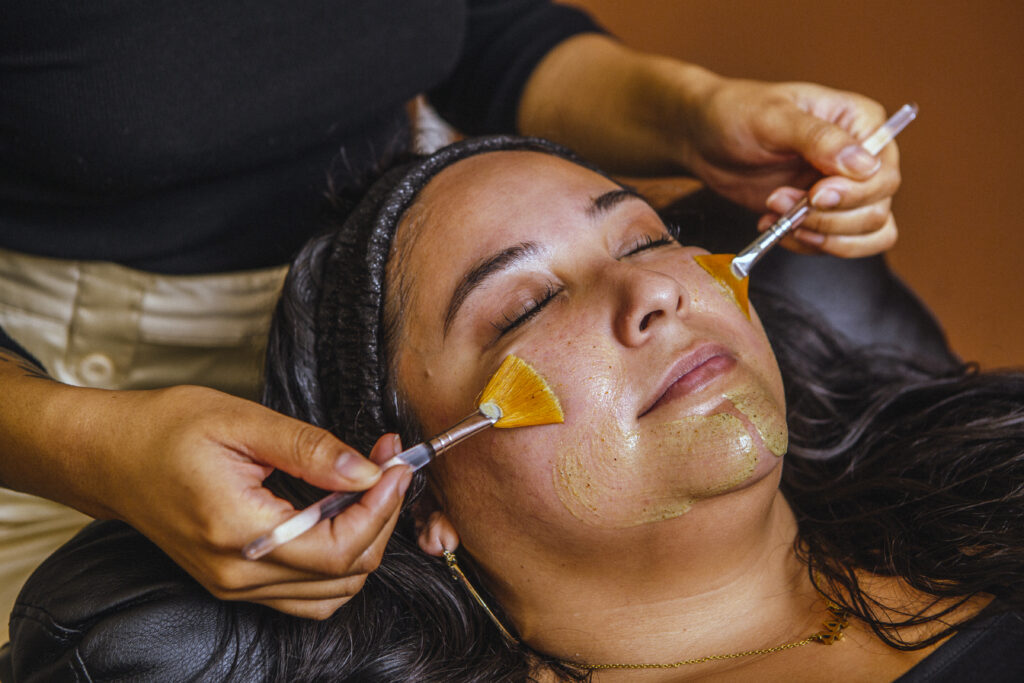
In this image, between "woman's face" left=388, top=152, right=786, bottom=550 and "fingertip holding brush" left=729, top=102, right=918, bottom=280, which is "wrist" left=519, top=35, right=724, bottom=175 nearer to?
"fingertip holding brush" left=729, top=102, right=918, bottom=280

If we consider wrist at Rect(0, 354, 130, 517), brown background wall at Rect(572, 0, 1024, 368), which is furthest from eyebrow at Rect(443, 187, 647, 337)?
brown background wall at Rect(572, 0, 1024, 368)

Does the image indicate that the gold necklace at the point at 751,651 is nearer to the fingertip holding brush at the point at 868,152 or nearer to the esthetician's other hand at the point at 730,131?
the fingertip holding brush at the point at 868,152

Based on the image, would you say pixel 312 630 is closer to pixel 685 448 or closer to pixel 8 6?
pixel 685 448

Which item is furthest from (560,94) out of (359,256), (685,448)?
(685,448)

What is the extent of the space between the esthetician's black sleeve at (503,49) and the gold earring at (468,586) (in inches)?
47.2

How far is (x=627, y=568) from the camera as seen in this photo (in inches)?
48.4

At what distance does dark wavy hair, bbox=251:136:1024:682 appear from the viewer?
1293 mm

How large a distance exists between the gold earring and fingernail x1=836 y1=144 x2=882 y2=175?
3.32 feet

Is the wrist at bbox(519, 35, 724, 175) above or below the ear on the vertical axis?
above

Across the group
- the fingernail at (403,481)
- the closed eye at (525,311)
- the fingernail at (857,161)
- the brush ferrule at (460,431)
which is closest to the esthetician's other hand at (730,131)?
the fingernail at (857,161)

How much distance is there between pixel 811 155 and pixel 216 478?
48.7 inches

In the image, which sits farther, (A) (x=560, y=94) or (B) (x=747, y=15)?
(B) (x=747, y=15)

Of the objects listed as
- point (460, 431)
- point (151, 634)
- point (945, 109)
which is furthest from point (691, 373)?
point (945, 109)

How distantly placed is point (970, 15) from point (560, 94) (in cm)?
144
